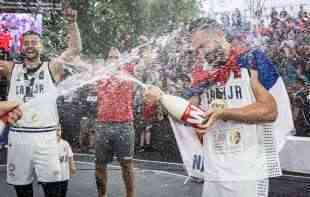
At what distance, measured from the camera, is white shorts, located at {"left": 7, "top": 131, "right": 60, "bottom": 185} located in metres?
2.82

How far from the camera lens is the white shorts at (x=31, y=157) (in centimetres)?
282

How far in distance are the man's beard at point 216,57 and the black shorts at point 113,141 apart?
1005mm

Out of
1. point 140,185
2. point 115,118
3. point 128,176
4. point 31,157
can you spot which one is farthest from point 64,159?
point 140,185

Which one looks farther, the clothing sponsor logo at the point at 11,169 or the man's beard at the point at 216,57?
the clothing sponsor logo at the point at 11,169

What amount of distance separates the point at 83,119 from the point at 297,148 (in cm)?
181

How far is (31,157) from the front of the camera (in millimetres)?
2832

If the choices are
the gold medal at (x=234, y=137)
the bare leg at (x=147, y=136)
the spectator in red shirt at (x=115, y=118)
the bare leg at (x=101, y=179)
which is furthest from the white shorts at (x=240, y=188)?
the bare leg at (x=147, y=136)

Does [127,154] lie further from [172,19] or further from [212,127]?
[212,127]

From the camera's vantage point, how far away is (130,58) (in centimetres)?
314

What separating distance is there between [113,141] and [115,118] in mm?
145

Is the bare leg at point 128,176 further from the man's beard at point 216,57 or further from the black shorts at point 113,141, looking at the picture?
the man's beard at point 216,57

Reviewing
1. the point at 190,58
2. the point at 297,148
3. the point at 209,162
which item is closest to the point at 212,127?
the point at 209,162

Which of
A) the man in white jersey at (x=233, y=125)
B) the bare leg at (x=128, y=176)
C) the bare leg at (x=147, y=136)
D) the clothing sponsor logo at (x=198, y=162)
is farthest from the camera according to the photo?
the bare leg at (x=147, y=136)

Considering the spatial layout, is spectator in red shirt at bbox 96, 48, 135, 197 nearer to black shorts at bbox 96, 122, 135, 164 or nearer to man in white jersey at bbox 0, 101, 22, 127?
black shorts at bbox 96, 122, 135, 164
